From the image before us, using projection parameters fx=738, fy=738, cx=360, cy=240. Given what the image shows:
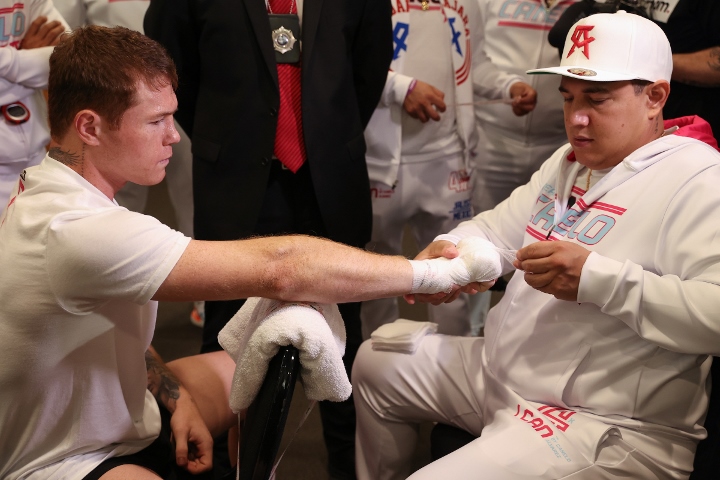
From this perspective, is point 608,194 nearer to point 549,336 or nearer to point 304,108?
point 549,336

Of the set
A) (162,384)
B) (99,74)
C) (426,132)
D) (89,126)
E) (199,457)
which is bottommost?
(199,457)

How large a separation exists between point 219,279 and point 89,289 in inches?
9.3

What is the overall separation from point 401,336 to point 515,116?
1510 mm

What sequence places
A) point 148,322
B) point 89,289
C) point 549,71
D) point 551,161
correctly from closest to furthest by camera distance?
point 89,289, point 148,322, point 549,71, point 551,161

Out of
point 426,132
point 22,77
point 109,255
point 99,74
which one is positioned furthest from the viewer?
point 426,132

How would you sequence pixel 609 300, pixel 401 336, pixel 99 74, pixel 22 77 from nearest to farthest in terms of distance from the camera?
1. pixel 99 74
2. pixel 609 300
3. pixel 401 336
4. pixel 22 77

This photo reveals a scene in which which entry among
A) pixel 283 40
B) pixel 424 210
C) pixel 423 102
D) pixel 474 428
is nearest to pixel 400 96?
pixel 423 102

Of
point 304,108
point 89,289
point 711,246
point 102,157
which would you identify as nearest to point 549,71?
point 711,246

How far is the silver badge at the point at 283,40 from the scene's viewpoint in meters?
2.36

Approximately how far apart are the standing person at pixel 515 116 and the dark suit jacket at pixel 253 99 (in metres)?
0.80

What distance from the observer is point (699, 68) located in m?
2.49

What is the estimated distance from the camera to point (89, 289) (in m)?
1.36

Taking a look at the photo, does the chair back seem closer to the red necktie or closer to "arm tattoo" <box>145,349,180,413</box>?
"arm tattoo" <box>145,349,180,413</box>

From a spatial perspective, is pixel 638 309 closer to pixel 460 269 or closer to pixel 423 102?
pixel 460 269
